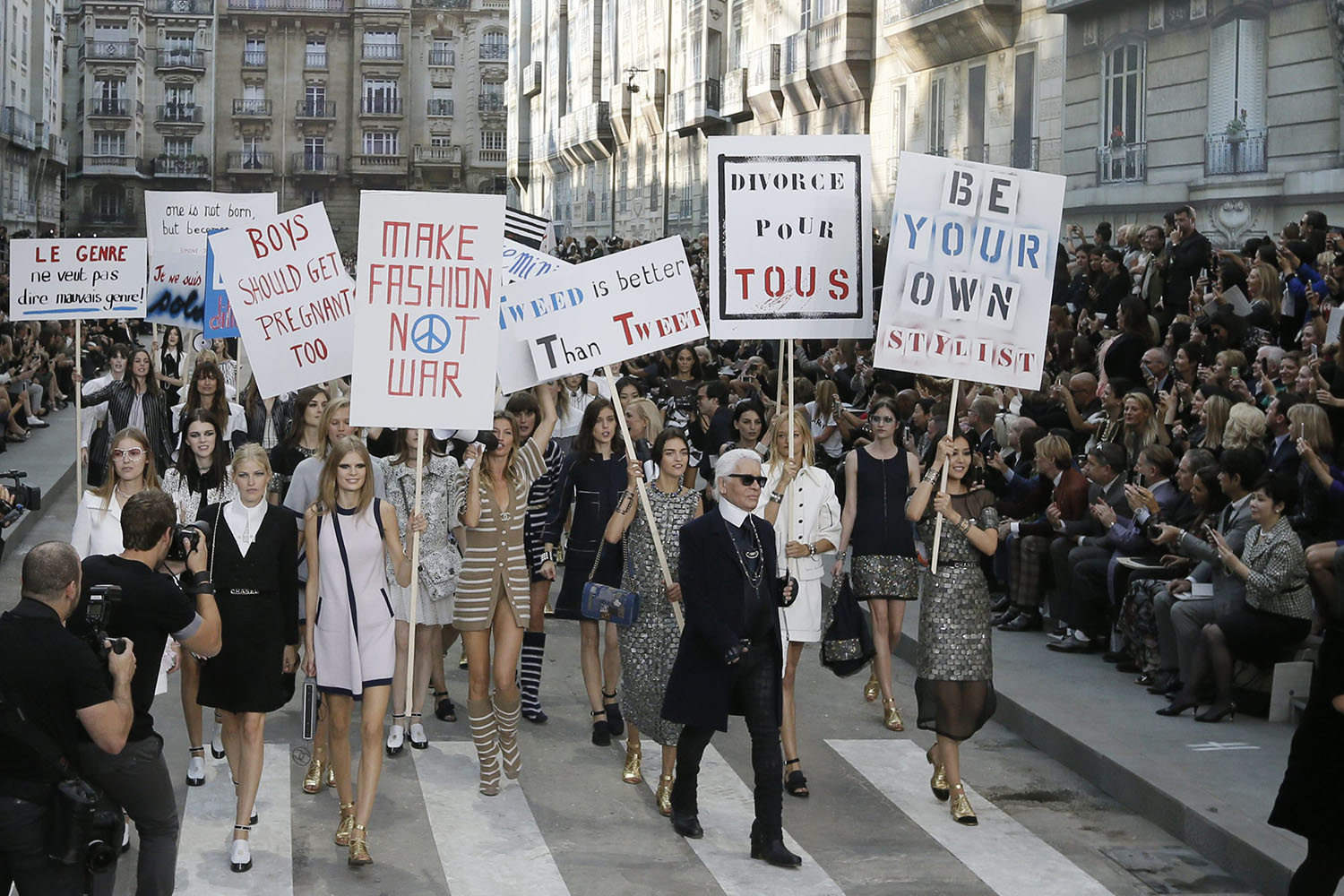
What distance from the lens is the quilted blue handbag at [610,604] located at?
29.0 ft

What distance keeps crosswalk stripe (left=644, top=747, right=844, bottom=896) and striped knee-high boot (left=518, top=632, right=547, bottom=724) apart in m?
1.28

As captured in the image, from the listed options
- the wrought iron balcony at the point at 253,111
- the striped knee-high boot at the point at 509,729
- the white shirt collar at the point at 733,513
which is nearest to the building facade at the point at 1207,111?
the white shirt collar at the point at 733,513

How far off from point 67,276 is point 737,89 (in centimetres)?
2741

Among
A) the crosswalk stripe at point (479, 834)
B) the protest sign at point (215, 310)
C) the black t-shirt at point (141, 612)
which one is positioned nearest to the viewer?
the black t-shirt at point (141, 612)

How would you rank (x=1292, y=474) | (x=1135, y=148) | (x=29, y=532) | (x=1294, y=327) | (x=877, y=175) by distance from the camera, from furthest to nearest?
1. (x=877, y=175)
2. (x=1135, y=148)
3. (x=29, y=532)
4. (x=1294, y=327)
5. (x=1292, y=474)

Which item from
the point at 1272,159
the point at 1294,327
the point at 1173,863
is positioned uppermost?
the point at 1272,159

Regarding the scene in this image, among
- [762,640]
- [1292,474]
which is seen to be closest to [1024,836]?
[762,640]

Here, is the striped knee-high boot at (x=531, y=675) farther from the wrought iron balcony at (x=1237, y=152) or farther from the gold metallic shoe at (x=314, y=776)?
the wrought iron balcony at (x=1237, y=152)

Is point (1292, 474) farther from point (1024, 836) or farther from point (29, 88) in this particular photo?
point (29, 88)

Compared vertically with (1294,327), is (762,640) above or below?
below

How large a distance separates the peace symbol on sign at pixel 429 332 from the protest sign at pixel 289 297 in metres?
2.34

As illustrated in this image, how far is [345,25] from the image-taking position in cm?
9375

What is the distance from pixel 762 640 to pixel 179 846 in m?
2.76

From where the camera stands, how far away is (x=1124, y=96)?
889 inches
